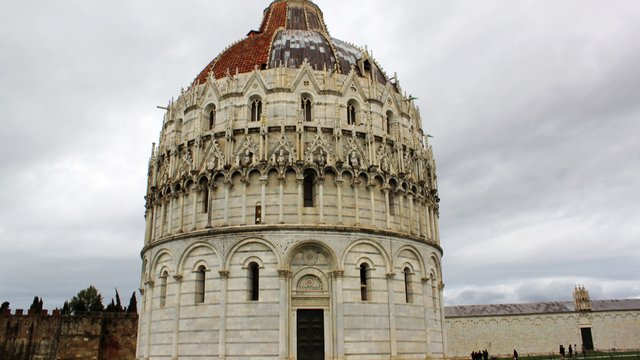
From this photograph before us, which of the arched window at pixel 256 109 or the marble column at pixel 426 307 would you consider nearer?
the marble column at pixel 426 307

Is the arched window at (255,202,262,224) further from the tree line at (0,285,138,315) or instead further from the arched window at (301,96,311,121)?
the tree line at (0,285,138,315)

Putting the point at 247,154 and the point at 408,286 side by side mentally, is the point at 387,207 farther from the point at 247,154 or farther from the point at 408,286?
the point at 247,154

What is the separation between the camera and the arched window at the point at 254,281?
27969mm

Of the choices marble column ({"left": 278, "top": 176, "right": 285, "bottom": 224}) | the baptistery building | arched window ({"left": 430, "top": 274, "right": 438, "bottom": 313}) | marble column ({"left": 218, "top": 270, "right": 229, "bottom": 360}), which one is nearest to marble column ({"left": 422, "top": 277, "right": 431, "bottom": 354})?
the baptistery building

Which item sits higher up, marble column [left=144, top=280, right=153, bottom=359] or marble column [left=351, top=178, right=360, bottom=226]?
marble column [left=351, top=178, right=360, bottom=226]

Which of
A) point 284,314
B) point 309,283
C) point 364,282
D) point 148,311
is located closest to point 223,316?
point 284,314

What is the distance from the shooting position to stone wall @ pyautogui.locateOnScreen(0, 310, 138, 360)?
5500 cm

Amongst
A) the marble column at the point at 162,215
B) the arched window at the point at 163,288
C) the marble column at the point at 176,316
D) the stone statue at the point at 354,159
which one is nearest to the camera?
the marble column at the point at 176,316

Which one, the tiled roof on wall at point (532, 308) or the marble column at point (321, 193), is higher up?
the marble column at point (321, 193)

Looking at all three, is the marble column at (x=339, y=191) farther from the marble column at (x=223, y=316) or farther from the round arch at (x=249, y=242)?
the marble column at (x=223, y=316)

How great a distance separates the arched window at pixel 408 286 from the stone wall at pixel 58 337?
39.0 meters

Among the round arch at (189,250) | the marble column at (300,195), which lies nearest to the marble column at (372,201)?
the marble column at (300,195)

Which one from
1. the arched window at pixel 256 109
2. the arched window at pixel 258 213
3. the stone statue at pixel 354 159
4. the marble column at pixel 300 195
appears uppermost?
the arched window at pixel 256 109

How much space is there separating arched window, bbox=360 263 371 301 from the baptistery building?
6 centimetres
